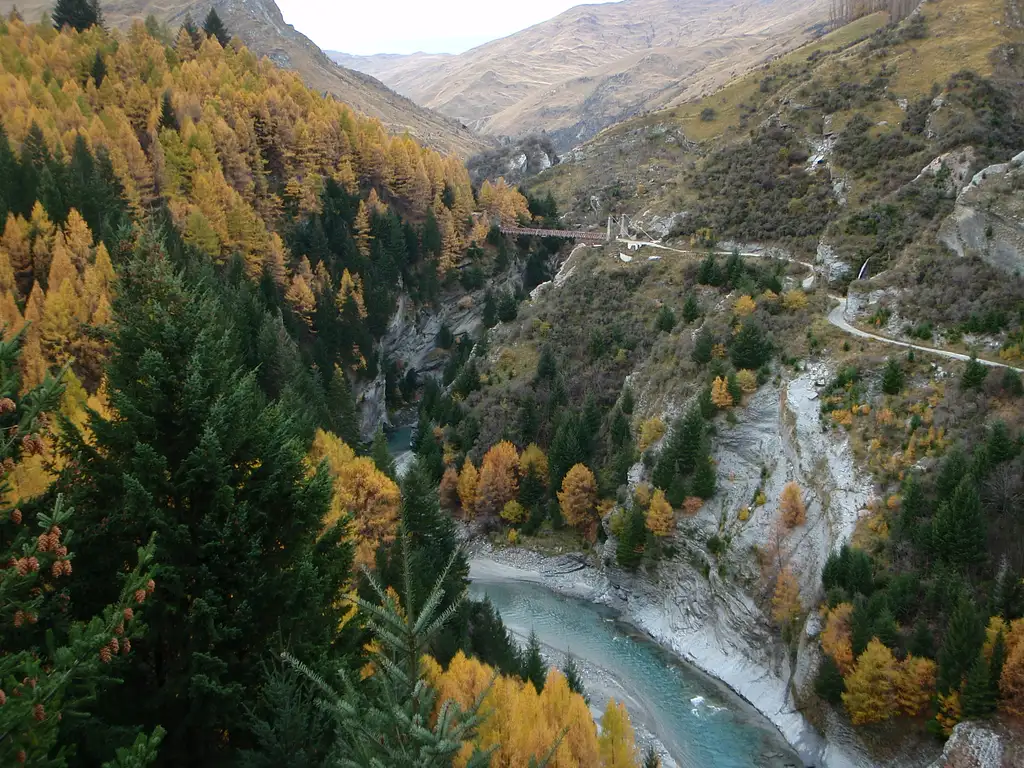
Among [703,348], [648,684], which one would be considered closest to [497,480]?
[703,348]

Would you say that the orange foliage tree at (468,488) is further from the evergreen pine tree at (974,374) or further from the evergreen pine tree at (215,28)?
the evergreen pine tree at (215,28)

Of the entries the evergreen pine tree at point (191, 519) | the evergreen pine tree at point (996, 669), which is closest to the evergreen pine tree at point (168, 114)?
the evergreen pine tree at point (191, 519)

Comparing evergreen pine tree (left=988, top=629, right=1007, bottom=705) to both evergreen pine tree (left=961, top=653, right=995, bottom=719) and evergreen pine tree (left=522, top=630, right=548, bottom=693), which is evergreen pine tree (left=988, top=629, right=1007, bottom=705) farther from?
evergreen pine tree (left=522, top=630, right=548, bottom=693)

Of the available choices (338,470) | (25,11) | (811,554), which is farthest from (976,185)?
(25,11)

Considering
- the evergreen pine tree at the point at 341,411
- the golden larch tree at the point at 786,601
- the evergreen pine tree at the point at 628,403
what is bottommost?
the golden larch tree at the point at 786,601

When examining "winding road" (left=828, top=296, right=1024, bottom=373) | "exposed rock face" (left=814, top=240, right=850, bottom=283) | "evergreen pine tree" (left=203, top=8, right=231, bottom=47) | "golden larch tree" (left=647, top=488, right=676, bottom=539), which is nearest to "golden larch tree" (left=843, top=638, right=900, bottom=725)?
"winding road" (left=828, top=296, right=1024, bottom=373)

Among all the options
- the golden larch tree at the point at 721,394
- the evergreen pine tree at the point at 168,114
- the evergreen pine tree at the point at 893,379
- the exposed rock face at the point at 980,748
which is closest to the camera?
the exposed rock face at the point at 980,748

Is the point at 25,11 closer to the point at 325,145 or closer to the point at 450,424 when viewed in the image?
the point at 325,145
